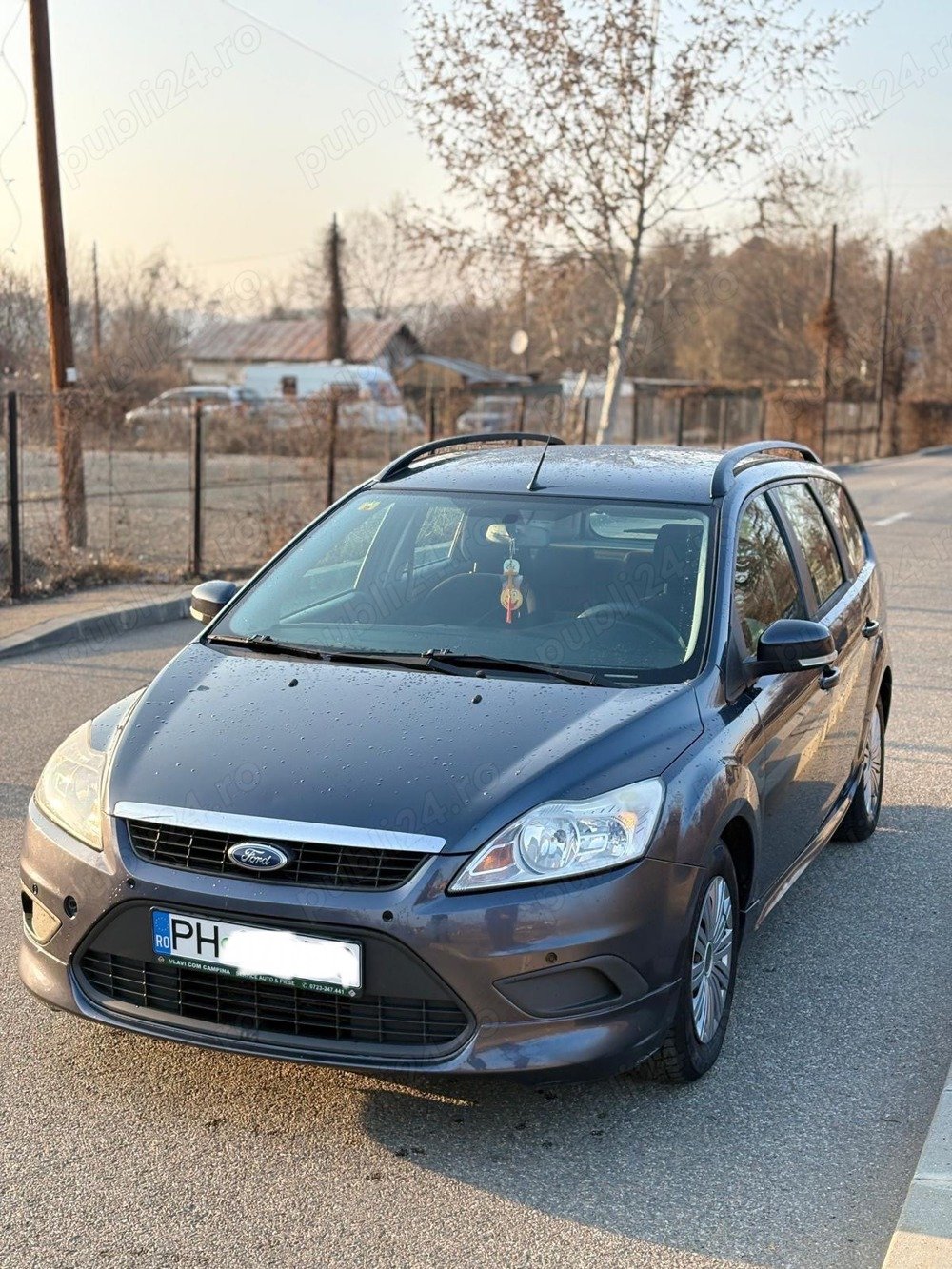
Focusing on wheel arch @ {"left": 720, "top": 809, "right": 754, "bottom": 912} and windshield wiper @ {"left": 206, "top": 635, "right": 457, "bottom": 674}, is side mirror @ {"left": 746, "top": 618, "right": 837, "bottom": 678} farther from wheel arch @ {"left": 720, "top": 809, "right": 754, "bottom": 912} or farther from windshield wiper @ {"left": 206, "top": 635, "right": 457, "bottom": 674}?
windshield wiper @ {"left": 206, "top": 635, "right": 457, "bottom": 674}

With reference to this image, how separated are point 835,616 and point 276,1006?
279 centimetres

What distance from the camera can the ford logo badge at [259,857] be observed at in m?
3.36

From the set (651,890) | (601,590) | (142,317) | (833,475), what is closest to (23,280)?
(833,475)

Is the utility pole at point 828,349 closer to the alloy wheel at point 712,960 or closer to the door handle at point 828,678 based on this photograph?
the door handle at point 828,678

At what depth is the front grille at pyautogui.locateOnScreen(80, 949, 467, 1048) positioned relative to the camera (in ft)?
11.0

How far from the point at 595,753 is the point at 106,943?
1262mm

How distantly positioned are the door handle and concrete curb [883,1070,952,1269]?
178cm

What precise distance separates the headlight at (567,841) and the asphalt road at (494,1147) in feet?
1.67

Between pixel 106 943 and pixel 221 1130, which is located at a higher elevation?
pixel 106 943

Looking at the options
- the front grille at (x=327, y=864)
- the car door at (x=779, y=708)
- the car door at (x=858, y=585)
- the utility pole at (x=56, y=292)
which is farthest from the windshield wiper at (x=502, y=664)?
the utility pole at (x=56, y=292)

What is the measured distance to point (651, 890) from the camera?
3.46m

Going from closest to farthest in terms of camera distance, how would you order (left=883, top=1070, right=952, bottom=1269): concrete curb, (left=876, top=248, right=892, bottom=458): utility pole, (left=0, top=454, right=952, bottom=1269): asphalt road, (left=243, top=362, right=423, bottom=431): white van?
1. (left=883, top=1070, right=952, bottom=1269): concrete curb
2. (left=0, top=454, right=952, bottom=1269): asphalt road
3. (left=243, top=362, right=423, bottom=431): white van
4. (left=876, top=248, right=892, bottom=458): utility pole

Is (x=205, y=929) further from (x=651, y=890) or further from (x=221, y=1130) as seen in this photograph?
(x=651, y=890)

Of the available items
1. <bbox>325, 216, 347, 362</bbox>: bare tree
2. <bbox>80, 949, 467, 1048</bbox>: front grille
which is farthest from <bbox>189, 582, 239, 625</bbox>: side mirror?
<bbox>325, 216, 347, 362</bbox>: bare tree
